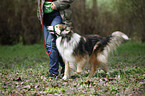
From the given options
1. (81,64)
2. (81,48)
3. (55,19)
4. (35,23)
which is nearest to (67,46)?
(81,48)

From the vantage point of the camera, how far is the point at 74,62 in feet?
15.9

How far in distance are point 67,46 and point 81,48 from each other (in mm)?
346

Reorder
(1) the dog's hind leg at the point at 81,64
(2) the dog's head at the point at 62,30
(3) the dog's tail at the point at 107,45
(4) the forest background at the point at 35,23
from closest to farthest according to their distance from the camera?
(2) the dog's head at the point at 62,30
(1) the dog's hind leg at the point at 81,64
(3) the dog's tail at the point at 107,45
(4) the forest background at the point at 35,23

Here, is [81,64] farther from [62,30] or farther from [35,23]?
[35,23]

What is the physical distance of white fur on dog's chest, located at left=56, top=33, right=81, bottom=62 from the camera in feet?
15.3

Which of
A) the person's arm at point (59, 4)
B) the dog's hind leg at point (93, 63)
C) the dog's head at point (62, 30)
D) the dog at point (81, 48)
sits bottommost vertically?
the dog's hind leg at point (93, 63)

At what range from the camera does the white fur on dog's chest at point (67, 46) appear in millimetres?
4664

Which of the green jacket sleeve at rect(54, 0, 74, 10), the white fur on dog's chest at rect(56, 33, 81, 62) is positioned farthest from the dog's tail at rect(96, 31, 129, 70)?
the green jacket sleeve at rect(54, 0, 74, 10)

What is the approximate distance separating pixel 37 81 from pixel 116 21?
9806 millimetres

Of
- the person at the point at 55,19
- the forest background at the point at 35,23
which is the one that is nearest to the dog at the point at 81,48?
the person at the point at 55,19

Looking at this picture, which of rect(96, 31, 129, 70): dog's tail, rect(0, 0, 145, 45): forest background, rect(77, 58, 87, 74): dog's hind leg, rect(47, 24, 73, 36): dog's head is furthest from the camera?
rect(0, 0, 145, 45): forest background

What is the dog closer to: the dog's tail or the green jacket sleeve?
the dog's tail

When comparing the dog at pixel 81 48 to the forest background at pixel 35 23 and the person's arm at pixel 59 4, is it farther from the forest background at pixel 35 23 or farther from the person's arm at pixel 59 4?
the forest background at pixel 35 23

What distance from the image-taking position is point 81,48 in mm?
4832
